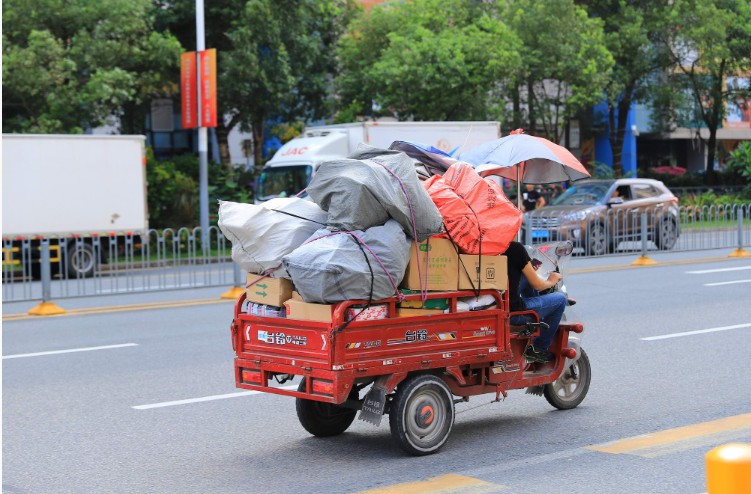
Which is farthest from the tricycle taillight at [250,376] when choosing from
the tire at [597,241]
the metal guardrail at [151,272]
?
the tire at [597,241]

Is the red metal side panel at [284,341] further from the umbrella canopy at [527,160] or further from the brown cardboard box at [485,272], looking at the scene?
the umbrella canopy at [527,160]

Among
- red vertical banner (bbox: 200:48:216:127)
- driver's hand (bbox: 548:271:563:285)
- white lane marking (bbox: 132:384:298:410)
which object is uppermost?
red vertical banner (bbox: 200:48:216:127)

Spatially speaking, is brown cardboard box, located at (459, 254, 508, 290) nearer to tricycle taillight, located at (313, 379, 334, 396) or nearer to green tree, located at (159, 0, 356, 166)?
tricycle taillight, located at (313, 379, 334, 396)

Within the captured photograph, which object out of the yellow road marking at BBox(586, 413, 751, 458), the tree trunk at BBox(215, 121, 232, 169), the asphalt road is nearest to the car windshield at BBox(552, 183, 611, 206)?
the asphalt road

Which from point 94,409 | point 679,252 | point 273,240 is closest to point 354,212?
point 273,240

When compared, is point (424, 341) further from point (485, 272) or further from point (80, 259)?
point (80, 259)

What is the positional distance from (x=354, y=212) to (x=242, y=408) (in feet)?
8.43

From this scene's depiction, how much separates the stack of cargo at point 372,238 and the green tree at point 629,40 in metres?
29.7

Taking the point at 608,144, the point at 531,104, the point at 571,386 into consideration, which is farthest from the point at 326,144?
the point at 608,144

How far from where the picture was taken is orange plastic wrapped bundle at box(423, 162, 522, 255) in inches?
265

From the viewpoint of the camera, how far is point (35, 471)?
6.41 m

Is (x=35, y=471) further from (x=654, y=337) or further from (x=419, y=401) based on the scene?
(x=654, y=337)

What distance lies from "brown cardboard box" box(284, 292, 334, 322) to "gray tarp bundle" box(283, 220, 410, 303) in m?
0.05

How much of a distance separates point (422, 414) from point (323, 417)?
0.92 meters
